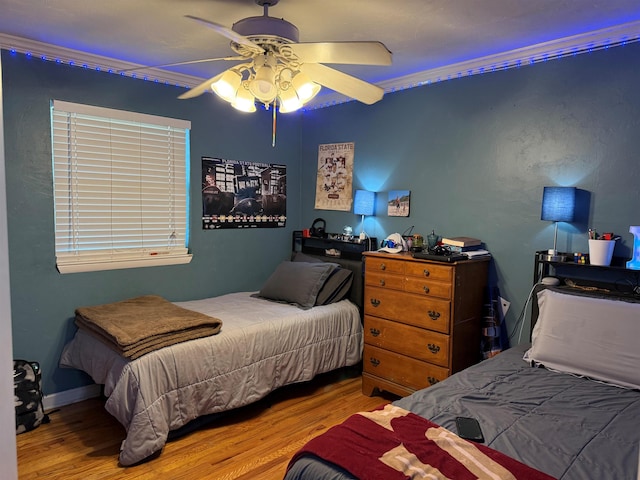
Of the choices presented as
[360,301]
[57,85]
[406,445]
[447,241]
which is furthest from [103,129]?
[406,445]

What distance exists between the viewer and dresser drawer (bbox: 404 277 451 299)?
287 centimetres

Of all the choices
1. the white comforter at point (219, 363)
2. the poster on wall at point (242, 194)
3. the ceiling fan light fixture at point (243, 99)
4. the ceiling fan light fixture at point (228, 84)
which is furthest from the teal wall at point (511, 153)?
the ceiling fan light fixture at point (228, 84)

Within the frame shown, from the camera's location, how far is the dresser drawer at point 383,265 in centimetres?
312

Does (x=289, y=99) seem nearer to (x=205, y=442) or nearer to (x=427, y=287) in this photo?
(x=427, y=287)

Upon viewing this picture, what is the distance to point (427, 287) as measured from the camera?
2.96 m

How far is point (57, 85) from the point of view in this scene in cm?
303

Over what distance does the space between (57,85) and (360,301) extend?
8.84 feet

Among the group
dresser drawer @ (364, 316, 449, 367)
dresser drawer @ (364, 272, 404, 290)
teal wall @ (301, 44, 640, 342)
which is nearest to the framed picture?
teal wall @ (301, 44, 640, 342)

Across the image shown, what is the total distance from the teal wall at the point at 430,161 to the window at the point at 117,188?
0.26 feet

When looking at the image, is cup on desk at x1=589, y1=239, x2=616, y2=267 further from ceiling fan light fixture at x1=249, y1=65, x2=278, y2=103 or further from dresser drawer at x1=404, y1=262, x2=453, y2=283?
ceiling fan light fixture at x1=249, y1=65, x2=278, y2=103

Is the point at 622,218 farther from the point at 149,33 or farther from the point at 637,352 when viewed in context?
the point at 149,33

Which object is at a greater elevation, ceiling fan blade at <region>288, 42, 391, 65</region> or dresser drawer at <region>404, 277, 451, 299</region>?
ceiling fan blade at <region>288, 42, 391, 65</region>

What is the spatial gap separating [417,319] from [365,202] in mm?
1158

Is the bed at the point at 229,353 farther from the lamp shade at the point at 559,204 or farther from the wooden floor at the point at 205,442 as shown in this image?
the lamp shade at the point at 559,204
